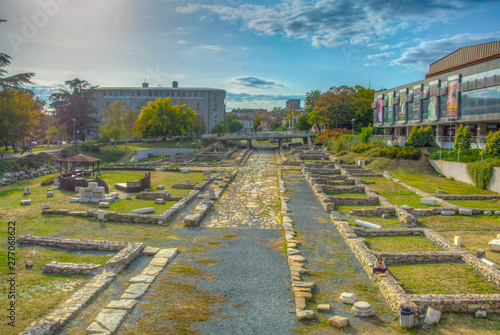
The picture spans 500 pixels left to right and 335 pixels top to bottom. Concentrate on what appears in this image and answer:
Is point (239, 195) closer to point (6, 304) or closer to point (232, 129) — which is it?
point (6, 304)

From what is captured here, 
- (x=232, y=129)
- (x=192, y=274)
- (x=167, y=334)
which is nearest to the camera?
(x=167, y=334)

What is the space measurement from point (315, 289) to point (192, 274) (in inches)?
108

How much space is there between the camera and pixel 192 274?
7.78 m

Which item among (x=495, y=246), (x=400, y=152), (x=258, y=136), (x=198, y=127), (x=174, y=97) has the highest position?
(x=174, y=97)

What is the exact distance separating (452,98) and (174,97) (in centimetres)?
5519

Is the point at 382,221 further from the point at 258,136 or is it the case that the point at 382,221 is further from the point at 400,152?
the point at 258,136

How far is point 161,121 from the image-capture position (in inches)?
2083

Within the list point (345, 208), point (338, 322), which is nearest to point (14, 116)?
point (345, 208)

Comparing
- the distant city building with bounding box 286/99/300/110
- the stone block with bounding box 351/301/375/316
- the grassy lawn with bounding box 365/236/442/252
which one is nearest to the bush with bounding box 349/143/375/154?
the grassy lawn with bounding box 365/236/442/252

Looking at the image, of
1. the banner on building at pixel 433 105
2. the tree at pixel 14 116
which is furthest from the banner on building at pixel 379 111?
the tree at pixel 14 116

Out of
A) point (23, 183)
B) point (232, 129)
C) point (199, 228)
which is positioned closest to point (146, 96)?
point (232, 129)

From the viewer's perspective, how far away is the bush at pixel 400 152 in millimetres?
28391

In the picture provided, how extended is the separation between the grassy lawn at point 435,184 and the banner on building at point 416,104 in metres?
14.6

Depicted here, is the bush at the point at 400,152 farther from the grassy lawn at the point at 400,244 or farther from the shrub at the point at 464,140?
the grassy lawn at the point at 400,244
